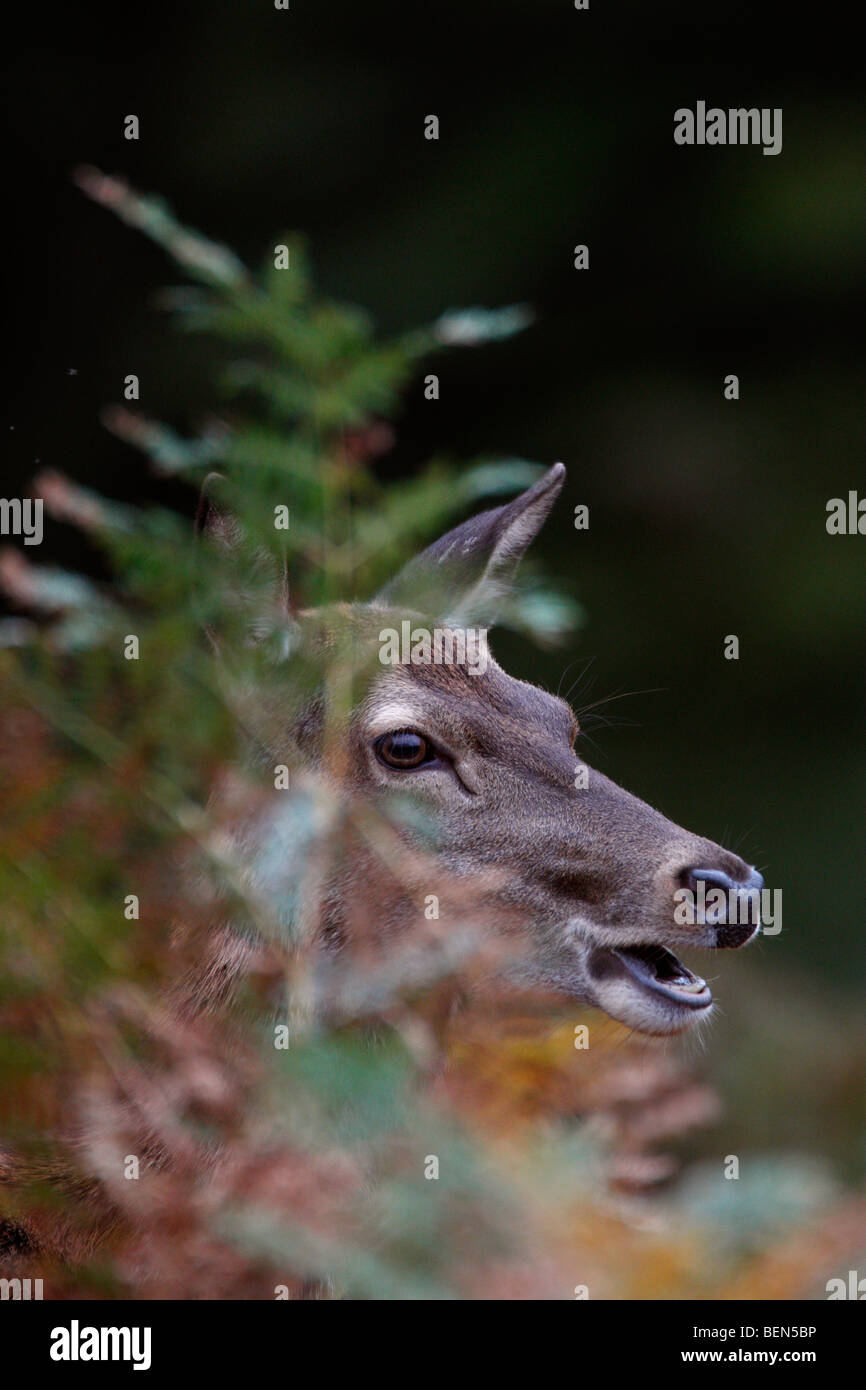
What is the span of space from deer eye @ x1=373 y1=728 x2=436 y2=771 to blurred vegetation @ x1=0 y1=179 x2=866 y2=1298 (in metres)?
0.13

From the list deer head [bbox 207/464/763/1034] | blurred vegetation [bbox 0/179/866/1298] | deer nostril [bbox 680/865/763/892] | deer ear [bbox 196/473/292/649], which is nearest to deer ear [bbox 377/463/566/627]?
blurred vegetation [bbox 0/179/866/1298]

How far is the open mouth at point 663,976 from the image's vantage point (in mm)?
4027

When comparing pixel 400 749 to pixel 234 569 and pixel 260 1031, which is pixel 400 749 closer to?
pixel 234 569

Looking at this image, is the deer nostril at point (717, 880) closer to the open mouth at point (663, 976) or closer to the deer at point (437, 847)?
the deer at point (437, 847)

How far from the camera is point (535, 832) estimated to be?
421cm

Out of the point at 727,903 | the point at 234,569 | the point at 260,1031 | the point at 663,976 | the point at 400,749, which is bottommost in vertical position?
the point at 260,1031

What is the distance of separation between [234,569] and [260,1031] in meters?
1.11

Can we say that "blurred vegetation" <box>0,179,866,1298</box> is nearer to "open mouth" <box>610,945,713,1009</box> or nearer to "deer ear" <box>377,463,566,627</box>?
"deer ear" <box>377,463,566,627</box>

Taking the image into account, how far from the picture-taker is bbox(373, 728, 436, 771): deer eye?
418 centimetres

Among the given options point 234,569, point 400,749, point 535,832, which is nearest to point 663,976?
point 535,832

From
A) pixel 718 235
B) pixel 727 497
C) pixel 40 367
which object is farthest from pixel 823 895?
pixel 40 367

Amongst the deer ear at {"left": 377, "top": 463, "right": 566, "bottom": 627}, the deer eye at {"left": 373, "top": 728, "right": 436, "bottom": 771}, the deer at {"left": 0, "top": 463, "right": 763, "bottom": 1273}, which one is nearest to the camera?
the deer at {"left": 0, "top": 463, "right": 763, "bottom": 1273}

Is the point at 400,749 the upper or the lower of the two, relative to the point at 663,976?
upper

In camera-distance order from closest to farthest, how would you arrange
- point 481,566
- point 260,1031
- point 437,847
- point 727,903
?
point 260,1031 → point 727,903 → point 437,847 → point 481,566
